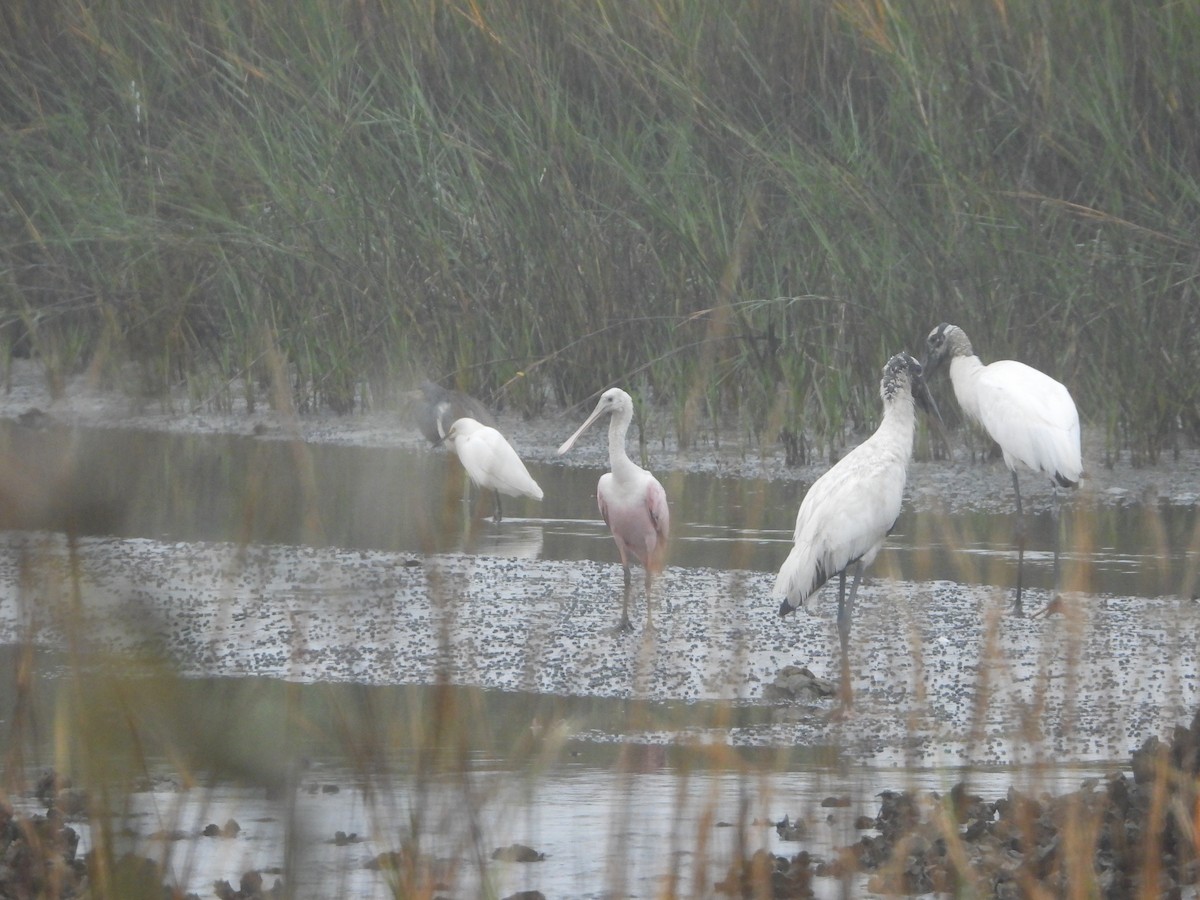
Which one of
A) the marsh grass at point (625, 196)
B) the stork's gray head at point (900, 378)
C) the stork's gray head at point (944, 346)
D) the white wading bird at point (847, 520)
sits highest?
the marsh grass at point (625, 196)

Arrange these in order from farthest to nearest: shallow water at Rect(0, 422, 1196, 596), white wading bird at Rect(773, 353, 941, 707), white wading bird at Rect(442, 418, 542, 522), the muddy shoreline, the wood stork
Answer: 1. the muddy shoreline
2. white wading bird at Rect(442, 418, 542, 522)
3. shallow water at Rect(0, 422, 1196, 596)
4. the wood stork
5. white wading bird at Rect(773, 353, 941, 707)

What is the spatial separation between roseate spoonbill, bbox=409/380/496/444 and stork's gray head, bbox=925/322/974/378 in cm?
247

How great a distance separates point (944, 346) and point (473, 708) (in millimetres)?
4441

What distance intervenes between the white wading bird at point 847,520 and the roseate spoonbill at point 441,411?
3668mm

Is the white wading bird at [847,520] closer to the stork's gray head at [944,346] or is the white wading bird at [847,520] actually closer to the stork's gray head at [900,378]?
the stork's gray head at [900,378]

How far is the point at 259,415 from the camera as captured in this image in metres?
11.8

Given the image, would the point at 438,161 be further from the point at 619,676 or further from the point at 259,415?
the point at 619,676

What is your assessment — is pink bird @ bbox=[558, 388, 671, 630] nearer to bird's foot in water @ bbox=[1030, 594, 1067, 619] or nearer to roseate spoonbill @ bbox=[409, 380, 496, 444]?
bird's foot in water @ bbox=[1030, 594, 1067, 619]

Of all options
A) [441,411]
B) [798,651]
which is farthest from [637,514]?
[441,411]

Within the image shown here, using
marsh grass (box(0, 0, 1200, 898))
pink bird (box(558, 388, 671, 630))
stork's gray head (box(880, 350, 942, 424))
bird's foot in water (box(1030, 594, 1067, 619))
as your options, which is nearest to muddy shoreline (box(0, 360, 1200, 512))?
marsh grass (box(0, 0, 1200, 898))

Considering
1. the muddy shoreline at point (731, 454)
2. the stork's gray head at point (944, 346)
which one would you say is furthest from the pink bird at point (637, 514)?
the stork's gray head at point (944, 346)

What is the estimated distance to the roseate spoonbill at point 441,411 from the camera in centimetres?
1002

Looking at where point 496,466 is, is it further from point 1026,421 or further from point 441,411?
point 1026,421

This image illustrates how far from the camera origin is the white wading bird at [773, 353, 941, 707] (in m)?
6.04
